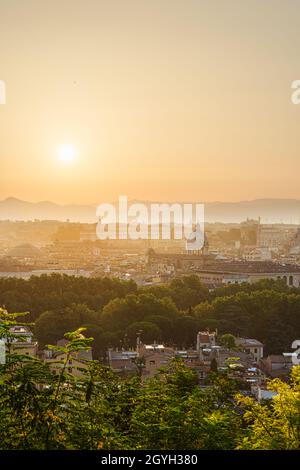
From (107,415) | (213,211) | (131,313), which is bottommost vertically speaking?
(131,313)

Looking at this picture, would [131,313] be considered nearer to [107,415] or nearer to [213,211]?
[107,415]

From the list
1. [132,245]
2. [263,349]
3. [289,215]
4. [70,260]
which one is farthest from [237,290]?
[132,245]

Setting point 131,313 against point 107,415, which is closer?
point 107,415

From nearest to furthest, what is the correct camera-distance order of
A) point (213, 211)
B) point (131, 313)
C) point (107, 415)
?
point (107, 415) → point (131, 313) → point (213, 211)

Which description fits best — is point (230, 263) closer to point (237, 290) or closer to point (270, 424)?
point (237, 290)

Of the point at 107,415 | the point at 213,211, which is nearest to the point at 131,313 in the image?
the point at 107,415

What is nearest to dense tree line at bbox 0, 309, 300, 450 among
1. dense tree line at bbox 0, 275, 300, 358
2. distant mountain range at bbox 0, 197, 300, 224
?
dense tree line at bbox 0, 275, 300, 358

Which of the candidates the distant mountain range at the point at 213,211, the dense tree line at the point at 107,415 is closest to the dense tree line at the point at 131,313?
the dense tree line at the point at 107,415
